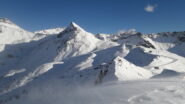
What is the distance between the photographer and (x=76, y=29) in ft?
538

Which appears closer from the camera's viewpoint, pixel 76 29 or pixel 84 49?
pixel 84 49

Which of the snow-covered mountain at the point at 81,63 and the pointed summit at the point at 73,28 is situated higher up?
the pointed summit at the point at 73,28

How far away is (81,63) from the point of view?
9144cm

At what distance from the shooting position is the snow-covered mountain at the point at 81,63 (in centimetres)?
6006

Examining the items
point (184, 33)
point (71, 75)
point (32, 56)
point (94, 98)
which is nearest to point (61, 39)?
point (32, 56)

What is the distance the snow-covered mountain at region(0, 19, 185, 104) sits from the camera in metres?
60.1

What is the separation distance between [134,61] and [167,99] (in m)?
78.1

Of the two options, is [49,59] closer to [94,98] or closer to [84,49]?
[84,49]

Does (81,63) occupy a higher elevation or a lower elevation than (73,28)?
lower

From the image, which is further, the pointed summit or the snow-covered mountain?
the pointed summit

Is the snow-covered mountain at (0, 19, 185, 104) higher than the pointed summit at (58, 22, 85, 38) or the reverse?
the reverse

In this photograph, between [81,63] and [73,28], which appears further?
[73,28]

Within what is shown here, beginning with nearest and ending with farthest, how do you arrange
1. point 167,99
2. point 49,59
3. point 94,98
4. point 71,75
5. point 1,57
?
point 167,99, point 94,98, point 71,75, point 49,59, point 1,57

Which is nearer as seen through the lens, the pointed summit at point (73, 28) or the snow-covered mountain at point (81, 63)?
the snow-covered mountain at point (81, 63)
